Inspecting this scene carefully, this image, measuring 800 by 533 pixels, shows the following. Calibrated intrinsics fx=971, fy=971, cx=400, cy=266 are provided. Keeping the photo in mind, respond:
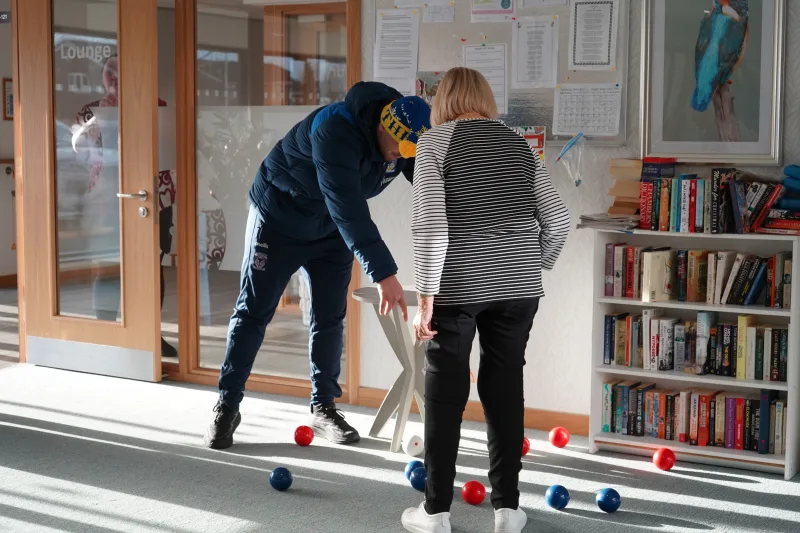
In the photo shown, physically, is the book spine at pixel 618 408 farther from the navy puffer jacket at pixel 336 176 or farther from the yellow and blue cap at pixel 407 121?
the yellow and blue cap at pixel 407 121

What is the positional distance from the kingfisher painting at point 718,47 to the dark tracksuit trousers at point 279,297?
1.42m

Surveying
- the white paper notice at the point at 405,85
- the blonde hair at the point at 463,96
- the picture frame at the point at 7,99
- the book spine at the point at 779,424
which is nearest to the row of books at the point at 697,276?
the book spine at the point at 779,424

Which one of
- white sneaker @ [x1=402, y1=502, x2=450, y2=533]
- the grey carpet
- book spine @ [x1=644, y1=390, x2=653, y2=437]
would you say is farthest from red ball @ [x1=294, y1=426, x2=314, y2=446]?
book spine @ [x1=644, y1=390, x2=653, y2=437]

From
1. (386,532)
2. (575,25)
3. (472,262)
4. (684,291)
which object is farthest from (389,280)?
(575,25)

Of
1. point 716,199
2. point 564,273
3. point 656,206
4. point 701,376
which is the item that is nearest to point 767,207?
point 716,199

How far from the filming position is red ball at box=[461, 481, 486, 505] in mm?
2932

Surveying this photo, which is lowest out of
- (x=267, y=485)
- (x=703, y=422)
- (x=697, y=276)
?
(x=267, y=485)

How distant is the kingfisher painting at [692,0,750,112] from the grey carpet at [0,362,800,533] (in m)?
1.35

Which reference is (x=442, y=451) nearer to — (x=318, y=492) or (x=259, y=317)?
(x=318, y=492)

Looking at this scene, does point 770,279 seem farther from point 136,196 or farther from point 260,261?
point 136,196

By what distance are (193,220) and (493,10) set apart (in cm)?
171

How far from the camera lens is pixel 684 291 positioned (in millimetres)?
3453

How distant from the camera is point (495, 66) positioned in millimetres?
3812

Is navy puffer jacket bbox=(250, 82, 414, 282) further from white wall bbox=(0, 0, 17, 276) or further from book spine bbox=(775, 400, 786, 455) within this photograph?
white wall bbox=(0, 0, 17, 276)
